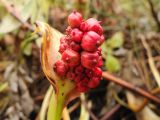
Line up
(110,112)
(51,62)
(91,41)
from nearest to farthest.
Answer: (91,41) → (51,62) → (110,112)

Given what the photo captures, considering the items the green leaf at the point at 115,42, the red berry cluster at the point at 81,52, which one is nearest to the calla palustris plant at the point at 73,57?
the red berry cluster at the point at 81,52

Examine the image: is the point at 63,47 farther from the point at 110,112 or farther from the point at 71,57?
the point at 110,112

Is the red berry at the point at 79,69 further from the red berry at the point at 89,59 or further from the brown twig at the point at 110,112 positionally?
the brown twig at the point at 110,112

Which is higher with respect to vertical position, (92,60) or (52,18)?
(52,18)

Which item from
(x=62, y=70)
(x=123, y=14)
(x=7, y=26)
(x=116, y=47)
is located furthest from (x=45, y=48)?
(x=123, y=14)

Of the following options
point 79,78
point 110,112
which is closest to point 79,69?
point 79,78

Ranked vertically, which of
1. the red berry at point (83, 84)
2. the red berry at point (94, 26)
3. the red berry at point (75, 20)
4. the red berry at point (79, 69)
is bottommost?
the red berry at point (83, 84)

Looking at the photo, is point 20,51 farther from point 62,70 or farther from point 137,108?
point 62,70

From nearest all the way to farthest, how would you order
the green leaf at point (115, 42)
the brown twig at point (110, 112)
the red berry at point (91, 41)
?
1. the red berry at point (91, 41)
2. the brown twig at point (110, 112)
3. the green leaf at point (115, 42)
